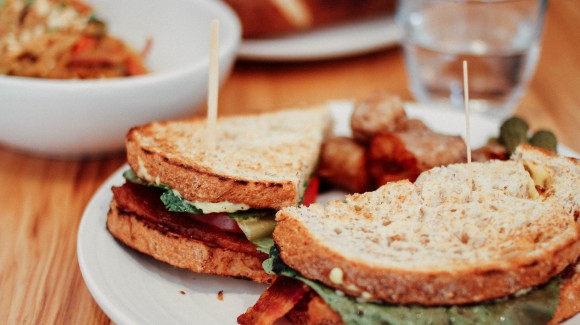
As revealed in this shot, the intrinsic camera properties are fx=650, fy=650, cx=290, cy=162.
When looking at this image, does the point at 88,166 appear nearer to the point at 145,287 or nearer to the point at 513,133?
the point at 145,287

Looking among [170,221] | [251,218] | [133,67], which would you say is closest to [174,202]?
[170,221]

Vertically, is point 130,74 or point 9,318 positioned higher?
point 130,74

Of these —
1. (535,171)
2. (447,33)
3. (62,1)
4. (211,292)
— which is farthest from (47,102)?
(447,33)

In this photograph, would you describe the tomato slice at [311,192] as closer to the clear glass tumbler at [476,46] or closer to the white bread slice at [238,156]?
the white bread slice at [238,156]

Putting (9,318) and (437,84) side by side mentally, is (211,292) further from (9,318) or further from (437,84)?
(437,84)

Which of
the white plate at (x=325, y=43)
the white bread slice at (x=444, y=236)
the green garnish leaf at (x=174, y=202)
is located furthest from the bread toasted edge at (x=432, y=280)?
the white plate at (x=325, y=43)

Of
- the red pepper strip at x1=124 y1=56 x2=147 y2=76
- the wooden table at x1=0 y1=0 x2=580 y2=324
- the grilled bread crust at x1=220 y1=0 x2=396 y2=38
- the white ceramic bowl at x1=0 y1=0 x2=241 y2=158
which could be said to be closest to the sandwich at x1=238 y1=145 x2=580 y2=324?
the wooden table at x1=0 y1=0 x2=580 y2=324

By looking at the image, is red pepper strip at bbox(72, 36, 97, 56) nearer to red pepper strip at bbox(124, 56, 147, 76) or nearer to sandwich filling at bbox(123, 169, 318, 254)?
red pepper strip at bbox(124, 56, 147, 76)
